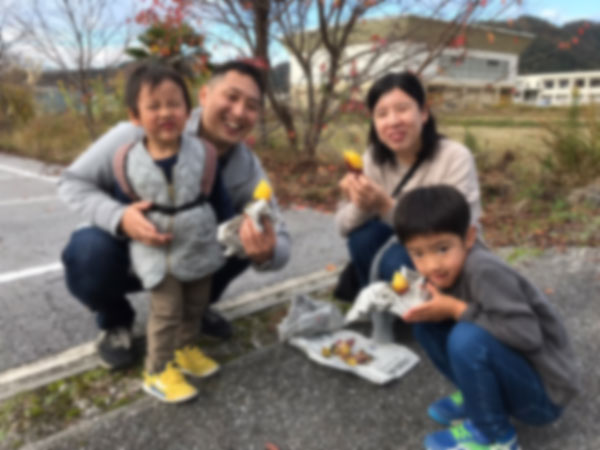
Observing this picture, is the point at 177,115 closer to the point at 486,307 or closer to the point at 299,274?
the point at 486,307

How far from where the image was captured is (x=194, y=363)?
6.32ft

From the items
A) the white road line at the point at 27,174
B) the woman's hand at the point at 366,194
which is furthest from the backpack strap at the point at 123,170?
the white road line at the point at 27,174

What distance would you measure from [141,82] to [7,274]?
7.26 feet

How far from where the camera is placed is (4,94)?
13.1 metres

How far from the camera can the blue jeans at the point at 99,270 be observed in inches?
74.5

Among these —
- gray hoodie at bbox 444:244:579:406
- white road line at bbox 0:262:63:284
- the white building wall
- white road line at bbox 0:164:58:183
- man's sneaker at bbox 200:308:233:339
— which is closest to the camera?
gray hoodie at bbox 444:244:579:406

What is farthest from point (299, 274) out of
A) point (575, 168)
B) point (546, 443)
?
point (575, 168)

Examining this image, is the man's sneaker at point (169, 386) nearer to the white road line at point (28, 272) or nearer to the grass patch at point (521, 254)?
the white road line at point (28, 272)

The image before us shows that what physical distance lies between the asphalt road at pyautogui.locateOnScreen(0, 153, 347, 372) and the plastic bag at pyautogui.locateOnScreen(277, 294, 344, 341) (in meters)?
0.68

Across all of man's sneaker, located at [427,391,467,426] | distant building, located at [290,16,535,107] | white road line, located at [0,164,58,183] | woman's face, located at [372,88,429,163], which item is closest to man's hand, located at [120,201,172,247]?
woman's face, located at [372,88,429,163]

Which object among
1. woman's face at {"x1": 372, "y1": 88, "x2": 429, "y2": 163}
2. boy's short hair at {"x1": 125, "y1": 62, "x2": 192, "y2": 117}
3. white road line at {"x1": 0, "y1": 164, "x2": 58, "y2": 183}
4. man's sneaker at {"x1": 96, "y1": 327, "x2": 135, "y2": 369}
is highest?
boy's short hair at {"x1": 125, "y1": 62, "x2": 192, "y2": 117}

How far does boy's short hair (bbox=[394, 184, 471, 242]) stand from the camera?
144cm

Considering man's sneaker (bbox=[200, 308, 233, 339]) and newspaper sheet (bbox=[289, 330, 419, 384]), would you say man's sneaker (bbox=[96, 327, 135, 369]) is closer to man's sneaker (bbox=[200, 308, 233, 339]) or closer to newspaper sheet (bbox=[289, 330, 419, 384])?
man's sneaker (bbox=[200, 308, 233, 339])

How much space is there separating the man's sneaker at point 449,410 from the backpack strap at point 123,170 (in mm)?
1337
